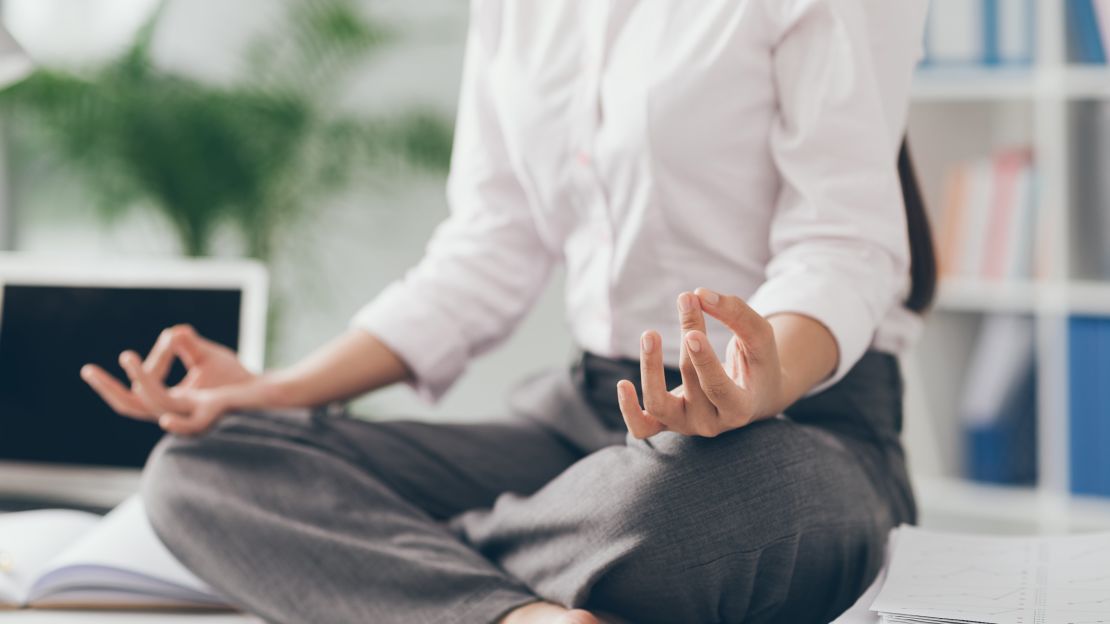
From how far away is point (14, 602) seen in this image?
3.14 feet

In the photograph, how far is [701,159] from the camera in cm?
90

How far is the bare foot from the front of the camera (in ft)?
2.25

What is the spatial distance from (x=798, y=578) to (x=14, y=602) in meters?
0.65

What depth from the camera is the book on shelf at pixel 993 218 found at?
167 cm

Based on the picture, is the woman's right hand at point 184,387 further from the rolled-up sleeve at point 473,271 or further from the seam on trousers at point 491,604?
the seam on trousers at point 491,604

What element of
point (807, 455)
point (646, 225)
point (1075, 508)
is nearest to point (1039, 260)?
point (1075, 508)

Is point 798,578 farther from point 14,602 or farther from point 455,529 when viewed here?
point 14,602

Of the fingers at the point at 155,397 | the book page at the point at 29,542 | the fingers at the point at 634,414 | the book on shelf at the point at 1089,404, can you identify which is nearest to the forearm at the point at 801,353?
the fingers at the point at 634,414

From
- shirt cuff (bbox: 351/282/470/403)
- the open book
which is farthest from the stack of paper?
the open book

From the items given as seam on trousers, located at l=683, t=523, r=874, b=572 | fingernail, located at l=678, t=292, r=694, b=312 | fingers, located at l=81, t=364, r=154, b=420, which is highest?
fingernail, located at l=678, t=292, r=694, b=312

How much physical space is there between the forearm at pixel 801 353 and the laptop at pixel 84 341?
842 mm

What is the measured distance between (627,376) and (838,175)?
239 millimetres

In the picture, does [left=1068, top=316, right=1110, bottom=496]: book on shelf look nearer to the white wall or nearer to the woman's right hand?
the white wall

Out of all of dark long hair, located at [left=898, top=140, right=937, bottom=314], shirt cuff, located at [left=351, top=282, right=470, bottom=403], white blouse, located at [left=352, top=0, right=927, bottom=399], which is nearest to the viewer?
white blouse, located at [left=352, top=0, right=927, bottom=399]
